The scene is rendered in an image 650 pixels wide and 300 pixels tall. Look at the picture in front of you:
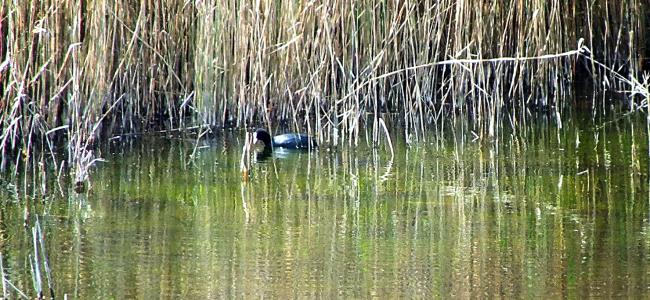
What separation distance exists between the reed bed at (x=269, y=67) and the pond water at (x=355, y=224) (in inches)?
13.8

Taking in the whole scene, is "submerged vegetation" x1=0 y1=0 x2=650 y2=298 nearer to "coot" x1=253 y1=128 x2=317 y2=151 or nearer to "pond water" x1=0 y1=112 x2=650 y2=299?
"pond water" x1=0 y1=112 x2=650 y2=299

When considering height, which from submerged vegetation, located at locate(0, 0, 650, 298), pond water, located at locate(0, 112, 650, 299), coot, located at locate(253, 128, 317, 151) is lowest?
pond water, located at locate(0, 112, 650, 299)

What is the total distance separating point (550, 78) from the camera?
7688 mm

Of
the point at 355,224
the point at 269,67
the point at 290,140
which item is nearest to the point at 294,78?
the point at 269,67

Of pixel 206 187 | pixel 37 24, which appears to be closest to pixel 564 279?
pixel 206 187

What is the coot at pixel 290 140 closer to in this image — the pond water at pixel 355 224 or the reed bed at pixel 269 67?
the pond water at pixel 355 224

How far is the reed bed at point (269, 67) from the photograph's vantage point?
5.79m

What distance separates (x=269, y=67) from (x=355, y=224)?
96.6 inches

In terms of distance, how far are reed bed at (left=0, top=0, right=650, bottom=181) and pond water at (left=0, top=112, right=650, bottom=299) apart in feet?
A: 1.15

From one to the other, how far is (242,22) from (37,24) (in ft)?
4.05

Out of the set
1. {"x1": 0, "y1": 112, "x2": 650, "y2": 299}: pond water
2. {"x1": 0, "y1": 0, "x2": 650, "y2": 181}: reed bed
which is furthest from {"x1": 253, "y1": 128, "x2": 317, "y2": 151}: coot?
{"x1": 0, "y1": 0, "x2": 650, "y2": 181}: reed bed

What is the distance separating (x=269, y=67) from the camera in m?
6.74

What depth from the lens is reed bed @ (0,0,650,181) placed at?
5.79 meters

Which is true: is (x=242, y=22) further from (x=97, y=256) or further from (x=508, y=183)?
(x=97, y=256)
